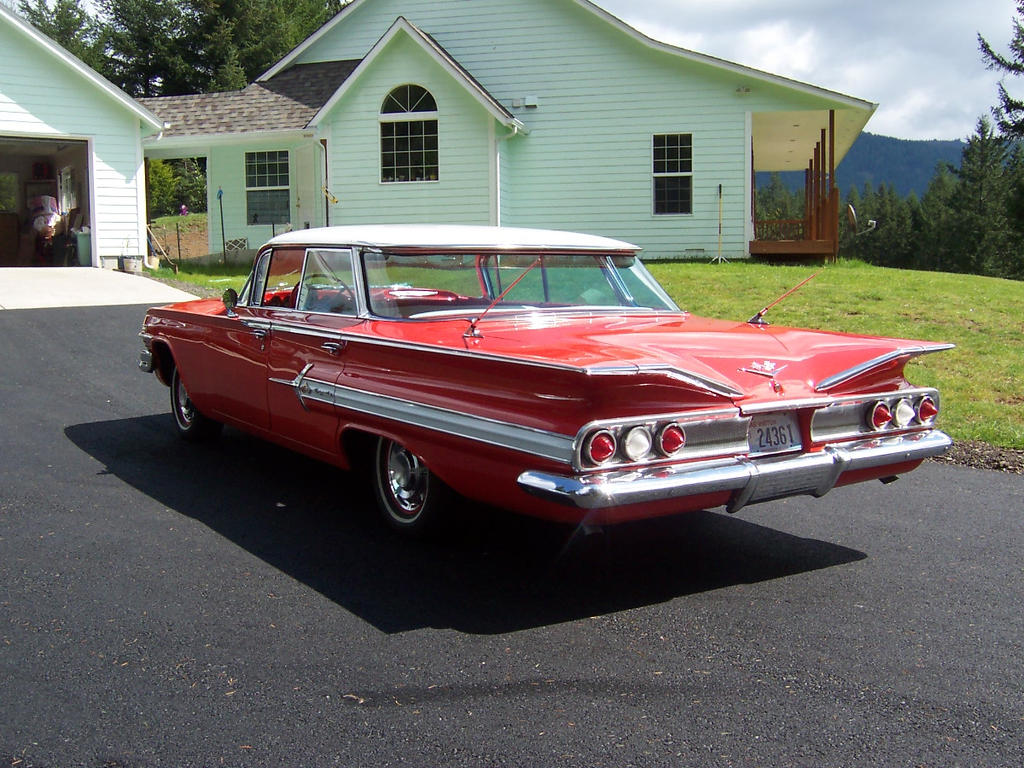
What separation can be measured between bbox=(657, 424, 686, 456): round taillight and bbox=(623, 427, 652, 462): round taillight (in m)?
0.06

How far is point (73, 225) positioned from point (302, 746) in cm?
2049

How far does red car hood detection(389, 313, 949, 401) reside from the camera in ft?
13.1

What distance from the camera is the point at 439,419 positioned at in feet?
14.3

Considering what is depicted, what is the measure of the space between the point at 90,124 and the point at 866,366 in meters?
17.3

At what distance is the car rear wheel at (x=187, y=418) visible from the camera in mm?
7090

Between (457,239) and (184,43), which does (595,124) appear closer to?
(457,239)

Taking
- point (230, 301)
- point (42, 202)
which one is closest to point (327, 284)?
point (230, 301)

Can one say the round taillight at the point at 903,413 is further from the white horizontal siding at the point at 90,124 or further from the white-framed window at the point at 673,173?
the white horizontal siding at the point at 90,124

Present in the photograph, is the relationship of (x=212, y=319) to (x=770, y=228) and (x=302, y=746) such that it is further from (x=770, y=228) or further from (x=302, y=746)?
(x=770, y=228)

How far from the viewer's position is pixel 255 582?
442 cm

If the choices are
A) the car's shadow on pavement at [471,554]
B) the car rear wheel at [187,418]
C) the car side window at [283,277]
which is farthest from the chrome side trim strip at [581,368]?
the car rear wheel at [187,418]

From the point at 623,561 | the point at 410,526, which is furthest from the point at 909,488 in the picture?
the point at 410,526

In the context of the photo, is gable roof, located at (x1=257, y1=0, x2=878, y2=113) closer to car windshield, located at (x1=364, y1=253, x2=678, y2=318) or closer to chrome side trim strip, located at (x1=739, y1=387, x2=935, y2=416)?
car windshield, located at (x1=364, y1=253, x2=678, y2=318)

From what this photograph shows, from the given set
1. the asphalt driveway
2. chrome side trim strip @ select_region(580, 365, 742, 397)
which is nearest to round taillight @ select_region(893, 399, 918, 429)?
the asphalt driveway
